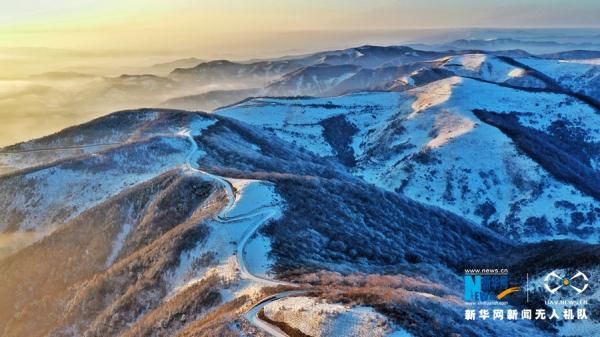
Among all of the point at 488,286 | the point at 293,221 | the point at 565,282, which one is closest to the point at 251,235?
the point at 293,221

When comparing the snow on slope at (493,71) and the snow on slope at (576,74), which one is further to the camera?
the snow on slope at (576,74)

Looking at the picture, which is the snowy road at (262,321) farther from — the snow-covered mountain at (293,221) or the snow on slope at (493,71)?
the snow on slope at (493,71)

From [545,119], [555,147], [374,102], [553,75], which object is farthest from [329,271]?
[553,75]

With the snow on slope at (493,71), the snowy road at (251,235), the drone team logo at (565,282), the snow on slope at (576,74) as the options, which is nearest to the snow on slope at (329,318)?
the snowy road at (251,235)

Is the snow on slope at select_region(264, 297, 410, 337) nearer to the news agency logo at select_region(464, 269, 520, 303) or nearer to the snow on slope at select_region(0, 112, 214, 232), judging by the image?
the news agency logo at select_region(464, 269, 520, 303)

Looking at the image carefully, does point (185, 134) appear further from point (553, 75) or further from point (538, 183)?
point (553, 75)

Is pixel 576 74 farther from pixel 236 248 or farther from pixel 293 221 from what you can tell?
pixel 236 248

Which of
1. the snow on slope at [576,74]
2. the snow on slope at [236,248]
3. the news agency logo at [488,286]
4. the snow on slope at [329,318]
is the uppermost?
the snow on slope at [576,74]
